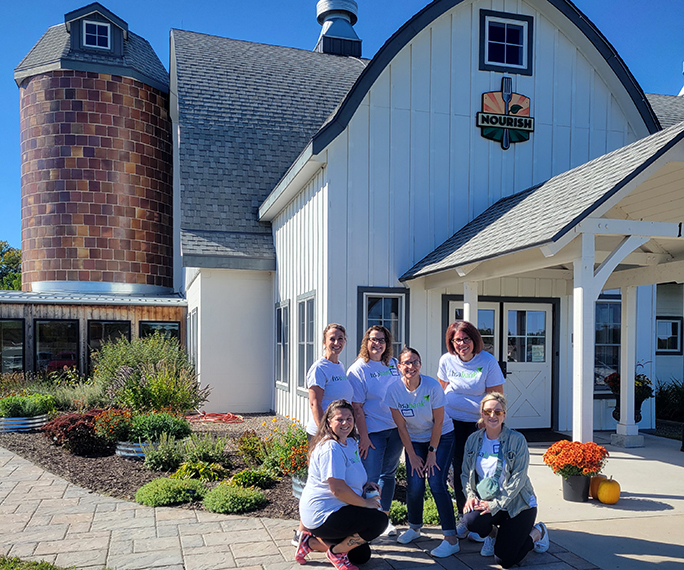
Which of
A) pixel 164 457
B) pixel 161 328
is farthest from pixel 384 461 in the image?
pixel 161 328

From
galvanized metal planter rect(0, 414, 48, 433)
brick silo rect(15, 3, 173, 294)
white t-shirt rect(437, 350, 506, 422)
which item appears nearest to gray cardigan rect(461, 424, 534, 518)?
white t-shirt rect(437, 350, 506, 422)

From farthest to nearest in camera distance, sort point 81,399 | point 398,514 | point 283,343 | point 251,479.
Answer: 1. point 283,343
2. point 81,399
3. point 251,479
4. point 398,514

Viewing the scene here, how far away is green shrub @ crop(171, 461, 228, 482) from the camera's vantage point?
705cm

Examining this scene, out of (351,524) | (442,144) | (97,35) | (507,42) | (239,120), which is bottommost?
(351,524)

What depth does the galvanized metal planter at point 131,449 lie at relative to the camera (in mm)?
8266

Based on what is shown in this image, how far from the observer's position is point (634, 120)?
37.2 ft

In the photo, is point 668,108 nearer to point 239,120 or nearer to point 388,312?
point 239,120

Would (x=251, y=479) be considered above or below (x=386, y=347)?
below

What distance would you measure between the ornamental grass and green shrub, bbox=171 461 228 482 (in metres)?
3.54

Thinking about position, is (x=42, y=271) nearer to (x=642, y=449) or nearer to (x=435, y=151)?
(x=435, y=151)

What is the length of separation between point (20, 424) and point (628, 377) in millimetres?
9561

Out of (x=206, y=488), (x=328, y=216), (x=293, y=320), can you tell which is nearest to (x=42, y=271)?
(x=293, y=320)

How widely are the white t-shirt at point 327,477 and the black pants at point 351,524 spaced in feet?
0.13

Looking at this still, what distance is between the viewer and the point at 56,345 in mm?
16047
